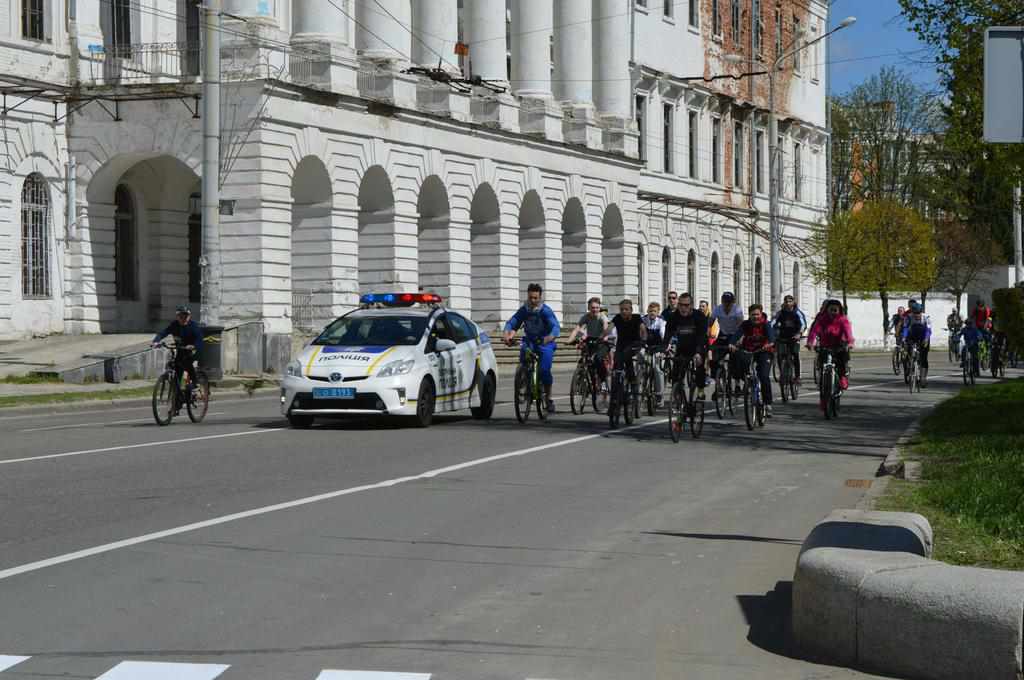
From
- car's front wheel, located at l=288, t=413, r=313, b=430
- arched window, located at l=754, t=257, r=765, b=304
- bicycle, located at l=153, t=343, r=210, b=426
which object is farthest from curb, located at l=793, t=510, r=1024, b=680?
arched window, located at l=754, t=257, r=765, b=304

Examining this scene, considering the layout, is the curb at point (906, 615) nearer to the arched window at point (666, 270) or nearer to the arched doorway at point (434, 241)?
the arched doorway at point (434, 241)

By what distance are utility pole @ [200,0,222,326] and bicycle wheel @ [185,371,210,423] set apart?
32.0ft

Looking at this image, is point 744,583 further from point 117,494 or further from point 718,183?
point 718,183

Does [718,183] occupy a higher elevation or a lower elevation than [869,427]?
higher

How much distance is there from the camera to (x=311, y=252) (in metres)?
46.3

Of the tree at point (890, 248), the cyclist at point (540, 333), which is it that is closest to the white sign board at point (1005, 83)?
the cyclist at point (540, 333)

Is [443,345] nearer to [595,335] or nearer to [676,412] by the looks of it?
[676,412]

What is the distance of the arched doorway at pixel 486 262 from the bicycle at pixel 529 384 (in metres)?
31.9

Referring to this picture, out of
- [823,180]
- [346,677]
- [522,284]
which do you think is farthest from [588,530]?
[823,180]

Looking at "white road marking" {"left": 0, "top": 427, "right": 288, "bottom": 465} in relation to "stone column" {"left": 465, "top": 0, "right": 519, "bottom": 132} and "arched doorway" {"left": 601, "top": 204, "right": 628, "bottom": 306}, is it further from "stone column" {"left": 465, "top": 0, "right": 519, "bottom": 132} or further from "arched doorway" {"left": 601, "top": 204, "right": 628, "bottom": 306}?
"arched doorway" {"left": 601, "top": 204, "right": 628, "bottom": 306}

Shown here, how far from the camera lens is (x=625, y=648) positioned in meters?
7.90

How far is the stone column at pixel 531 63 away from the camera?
190 feet

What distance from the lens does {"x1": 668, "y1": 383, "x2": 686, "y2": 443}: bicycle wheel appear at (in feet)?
68.4

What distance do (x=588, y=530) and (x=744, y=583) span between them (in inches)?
94.3
